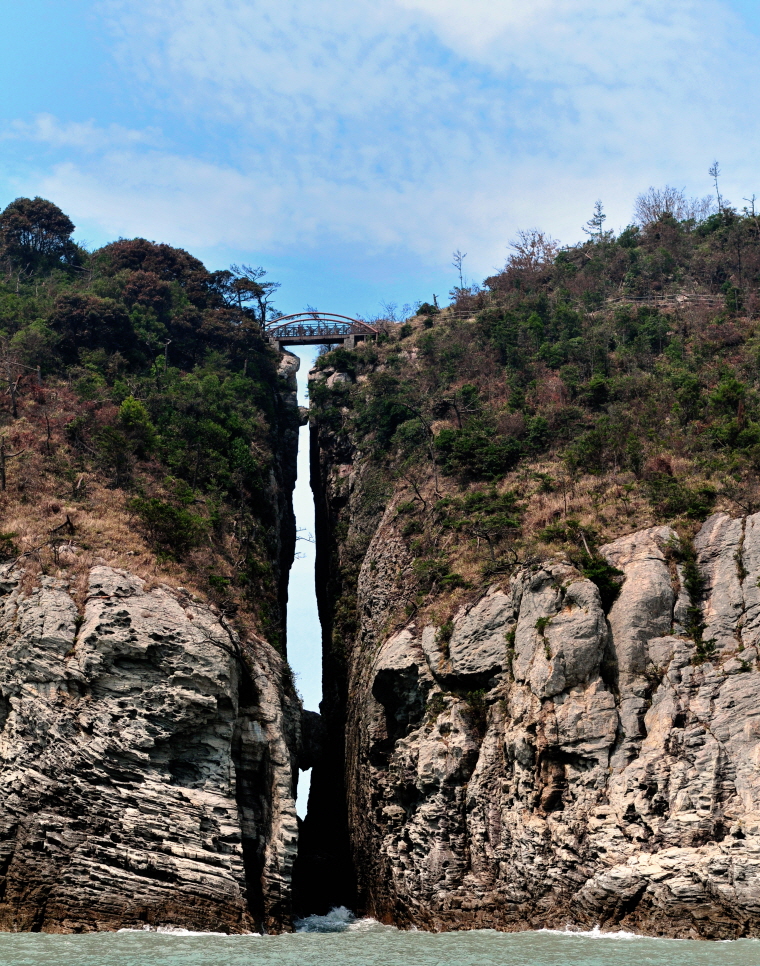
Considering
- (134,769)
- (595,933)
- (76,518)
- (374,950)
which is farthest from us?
(76,518)

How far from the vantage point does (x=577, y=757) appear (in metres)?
34.3

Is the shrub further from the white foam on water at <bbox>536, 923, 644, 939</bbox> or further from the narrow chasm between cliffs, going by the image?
the white foam on water at <bbox>536, 923, 644, 939</bbox>

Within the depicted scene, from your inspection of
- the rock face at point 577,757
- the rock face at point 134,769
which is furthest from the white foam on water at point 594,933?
the rock face at point 134,769

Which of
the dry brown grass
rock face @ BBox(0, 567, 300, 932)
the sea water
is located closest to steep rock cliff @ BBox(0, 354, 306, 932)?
rock face @ BBox(0, 567, 300, 932)

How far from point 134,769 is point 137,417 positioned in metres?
19.7

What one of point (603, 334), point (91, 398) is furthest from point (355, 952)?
point (603, 334)

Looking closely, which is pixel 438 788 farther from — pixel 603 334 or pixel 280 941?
pixel 603 334

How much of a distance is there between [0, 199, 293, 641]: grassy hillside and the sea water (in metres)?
13.1

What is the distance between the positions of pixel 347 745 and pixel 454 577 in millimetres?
9351

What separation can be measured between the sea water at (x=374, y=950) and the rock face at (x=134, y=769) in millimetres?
1521

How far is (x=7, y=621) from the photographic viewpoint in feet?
117

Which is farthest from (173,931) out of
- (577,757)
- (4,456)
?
(4,456)

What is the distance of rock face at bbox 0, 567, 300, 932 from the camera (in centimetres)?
3175

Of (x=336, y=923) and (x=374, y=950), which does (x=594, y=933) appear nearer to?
(x=374, y=950)
